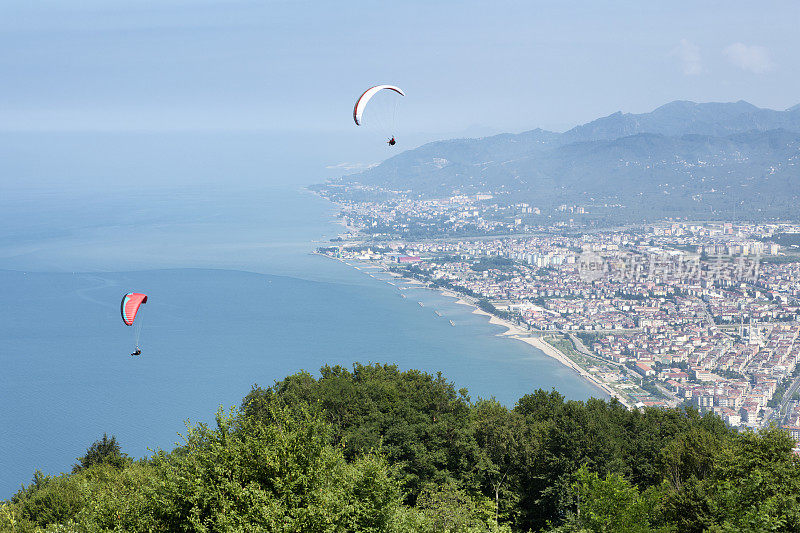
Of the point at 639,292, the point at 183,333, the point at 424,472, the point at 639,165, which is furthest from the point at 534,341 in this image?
the point at 639,165

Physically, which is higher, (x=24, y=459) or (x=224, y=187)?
(x=224, y=187)

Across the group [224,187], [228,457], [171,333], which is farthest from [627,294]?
[224,187]

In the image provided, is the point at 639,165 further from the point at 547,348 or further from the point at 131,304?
the point at 131,304

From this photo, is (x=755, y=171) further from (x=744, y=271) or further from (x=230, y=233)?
(x=230, y=233)

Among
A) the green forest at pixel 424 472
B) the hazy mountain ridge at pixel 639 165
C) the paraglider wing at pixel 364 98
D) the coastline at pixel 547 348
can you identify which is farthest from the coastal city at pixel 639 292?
the paraglider wing at pixel 364 98

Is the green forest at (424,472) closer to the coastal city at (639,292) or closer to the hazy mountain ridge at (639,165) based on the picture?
the coastal city at (639,292)
